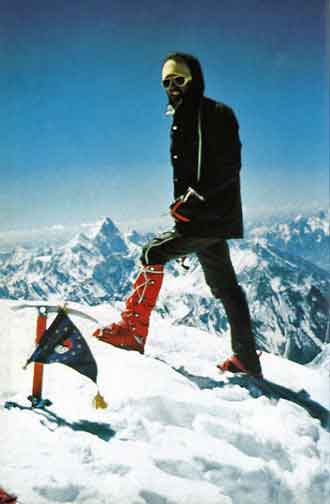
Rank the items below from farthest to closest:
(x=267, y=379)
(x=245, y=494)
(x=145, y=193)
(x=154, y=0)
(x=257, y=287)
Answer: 1. (x=257, y=287)
2. (x=267, y=379)
3. (x=145, y=193)
4. (x=154, y=0)
5. (x=245, y=494)

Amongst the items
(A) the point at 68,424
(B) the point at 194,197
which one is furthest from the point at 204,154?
(A) the point at 68,424

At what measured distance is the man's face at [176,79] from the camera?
1.85m

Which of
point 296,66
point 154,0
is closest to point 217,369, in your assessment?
point 296,66

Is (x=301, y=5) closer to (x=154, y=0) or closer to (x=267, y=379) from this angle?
(x=154, y=0)

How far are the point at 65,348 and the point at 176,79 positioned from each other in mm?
987

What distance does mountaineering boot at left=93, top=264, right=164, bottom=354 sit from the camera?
1.96 m

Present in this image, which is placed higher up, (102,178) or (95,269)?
(102,178)

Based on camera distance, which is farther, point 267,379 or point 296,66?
point 267,379

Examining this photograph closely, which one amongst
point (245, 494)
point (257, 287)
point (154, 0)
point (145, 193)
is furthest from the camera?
point (257, 287)

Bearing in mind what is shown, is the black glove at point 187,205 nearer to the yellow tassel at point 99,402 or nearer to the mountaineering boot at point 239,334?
the mountaineering boot at point 239,334

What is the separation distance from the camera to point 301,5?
1.96 m

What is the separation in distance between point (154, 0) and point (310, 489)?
5.69 ft

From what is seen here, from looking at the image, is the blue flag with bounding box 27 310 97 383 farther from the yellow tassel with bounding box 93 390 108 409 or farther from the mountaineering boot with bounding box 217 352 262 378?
the mountaineering boot with bounding box 217 352 262 378

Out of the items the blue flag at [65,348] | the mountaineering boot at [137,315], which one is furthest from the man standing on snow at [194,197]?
the blue flag at [65,348]
